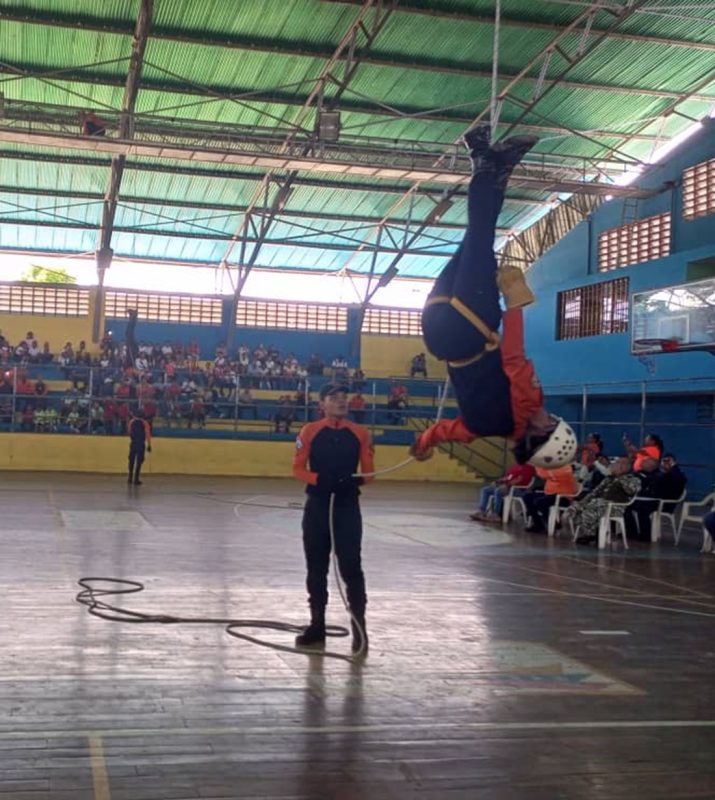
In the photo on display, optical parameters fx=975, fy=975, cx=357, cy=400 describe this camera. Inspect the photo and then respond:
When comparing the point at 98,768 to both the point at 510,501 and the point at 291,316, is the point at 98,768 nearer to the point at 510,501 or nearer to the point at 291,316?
the point at 510,501

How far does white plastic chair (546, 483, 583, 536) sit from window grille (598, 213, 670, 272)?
8.92m

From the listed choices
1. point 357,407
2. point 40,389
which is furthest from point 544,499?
point 40,389

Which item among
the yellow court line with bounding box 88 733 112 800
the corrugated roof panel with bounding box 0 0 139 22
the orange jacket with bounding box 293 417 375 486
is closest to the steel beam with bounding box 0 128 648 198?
the corrugated roof panel with bounding box 0 0 139 22

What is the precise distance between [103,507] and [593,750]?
10.9m

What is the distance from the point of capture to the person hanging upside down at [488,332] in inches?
170

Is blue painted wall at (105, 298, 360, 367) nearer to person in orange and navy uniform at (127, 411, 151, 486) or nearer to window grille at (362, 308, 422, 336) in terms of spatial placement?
window grille at (362, 308, 422, 336)

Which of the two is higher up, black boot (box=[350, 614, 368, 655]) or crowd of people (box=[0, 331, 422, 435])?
crowd of people (box=[0, 331, 422, 435])

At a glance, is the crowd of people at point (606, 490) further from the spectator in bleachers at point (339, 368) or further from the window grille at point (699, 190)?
the spectator in bleachers at point (339, 368)

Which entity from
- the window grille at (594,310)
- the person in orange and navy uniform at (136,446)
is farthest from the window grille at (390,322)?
the person in orange and navy uniform at (136,446)

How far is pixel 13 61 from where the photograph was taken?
18141 mm

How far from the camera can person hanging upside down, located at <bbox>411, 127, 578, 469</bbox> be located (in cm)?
432

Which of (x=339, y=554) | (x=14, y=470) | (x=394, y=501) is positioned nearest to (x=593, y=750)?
(x=339, y=554)

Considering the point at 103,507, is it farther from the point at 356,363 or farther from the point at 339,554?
the point at 356,363

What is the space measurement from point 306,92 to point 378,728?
16567mm
